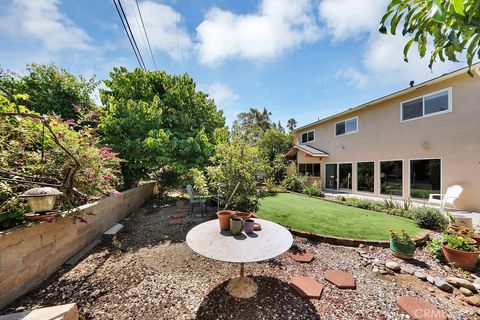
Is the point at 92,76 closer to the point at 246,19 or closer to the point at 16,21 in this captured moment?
the point at 16,21

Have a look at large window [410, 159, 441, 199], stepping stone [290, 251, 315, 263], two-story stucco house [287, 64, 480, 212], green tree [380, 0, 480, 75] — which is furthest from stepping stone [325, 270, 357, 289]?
large window [410, 159, 441, 199]

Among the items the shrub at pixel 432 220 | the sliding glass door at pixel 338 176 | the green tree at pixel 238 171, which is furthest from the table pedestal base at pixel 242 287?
the sliding glass door at pixel 338 176

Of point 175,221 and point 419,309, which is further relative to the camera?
point 175,221

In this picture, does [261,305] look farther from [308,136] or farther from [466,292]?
[308,136]

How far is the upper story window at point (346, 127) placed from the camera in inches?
500

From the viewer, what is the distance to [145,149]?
723cm

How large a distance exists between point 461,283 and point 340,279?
204 cm

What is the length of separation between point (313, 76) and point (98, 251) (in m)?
12.3

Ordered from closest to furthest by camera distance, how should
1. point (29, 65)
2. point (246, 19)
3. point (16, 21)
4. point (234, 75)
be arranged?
point (16, 21)
point (246, 19)
point (29, 65)
point (234, 75)

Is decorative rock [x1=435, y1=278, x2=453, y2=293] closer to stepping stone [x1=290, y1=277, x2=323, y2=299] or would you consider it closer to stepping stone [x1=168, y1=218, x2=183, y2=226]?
stepping stone [x1=290, y1=277, x2=323, y2=299]

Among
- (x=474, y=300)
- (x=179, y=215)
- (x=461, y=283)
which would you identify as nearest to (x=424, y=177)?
(x=461, y=283)

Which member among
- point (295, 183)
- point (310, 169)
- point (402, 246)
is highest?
point (310, 169)

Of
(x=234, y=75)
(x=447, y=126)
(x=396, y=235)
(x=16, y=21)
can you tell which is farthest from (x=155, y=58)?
(x=447, y=126)

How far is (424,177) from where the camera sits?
30.2ft
